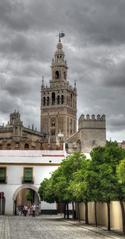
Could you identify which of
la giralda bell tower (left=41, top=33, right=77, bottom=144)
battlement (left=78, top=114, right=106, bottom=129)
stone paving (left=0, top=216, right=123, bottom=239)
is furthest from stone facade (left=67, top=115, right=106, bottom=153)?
la giralda bell tower (left=41, top=33, right=77, bottom=144)

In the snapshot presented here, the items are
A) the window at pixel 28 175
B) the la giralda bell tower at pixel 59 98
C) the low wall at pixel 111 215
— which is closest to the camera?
the low wall at pixel 111 215

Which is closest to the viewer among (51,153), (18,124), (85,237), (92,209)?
(85,237)

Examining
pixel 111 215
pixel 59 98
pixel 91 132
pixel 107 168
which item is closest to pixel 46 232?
pixel 107 168

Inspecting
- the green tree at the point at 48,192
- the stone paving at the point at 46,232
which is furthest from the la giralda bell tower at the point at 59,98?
the stone paving at the point at 46,232

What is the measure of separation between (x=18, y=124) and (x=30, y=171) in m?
86.3

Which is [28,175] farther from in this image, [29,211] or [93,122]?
[93,122]

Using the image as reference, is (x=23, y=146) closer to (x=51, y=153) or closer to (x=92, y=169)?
(x=51, y=153)

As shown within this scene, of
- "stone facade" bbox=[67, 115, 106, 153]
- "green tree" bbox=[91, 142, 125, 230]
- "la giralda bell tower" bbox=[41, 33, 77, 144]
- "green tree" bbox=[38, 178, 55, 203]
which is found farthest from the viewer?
"la giralda bell tower" bbox=[41, 33, 77, 144]

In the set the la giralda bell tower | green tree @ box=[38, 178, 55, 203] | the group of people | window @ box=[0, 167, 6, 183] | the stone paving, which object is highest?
the la giralda bell tower

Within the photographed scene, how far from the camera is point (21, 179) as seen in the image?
63000mm

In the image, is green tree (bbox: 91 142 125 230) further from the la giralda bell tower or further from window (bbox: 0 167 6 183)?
the la giralda bell tower

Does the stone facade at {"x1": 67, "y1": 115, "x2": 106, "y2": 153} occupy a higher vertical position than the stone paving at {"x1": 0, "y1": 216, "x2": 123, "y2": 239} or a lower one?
higher

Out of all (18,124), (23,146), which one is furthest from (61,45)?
(23,146)

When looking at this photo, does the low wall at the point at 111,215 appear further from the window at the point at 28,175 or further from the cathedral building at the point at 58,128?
the cathedral building at the point at 58,128
